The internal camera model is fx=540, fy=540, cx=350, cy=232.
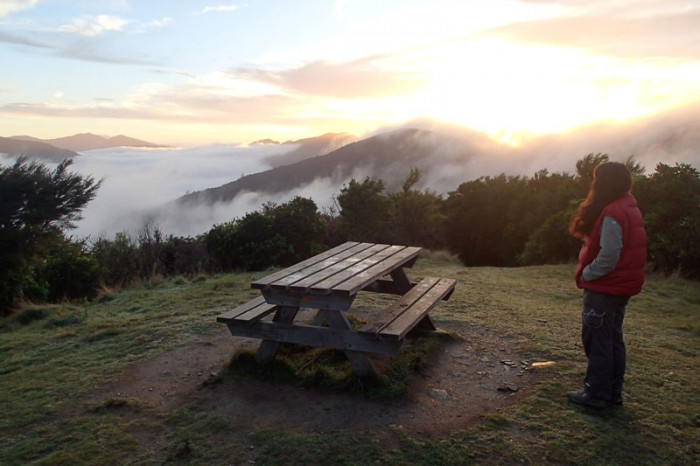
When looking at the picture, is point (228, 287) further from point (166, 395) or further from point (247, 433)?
point (247, 433)

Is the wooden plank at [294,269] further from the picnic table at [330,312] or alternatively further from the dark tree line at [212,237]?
the dark tree line at [212,237]

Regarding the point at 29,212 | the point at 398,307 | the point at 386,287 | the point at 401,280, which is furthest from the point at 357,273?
the point at 29,212

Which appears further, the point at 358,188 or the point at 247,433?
the point at 358,188

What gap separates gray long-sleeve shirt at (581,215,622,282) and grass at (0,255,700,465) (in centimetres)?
109

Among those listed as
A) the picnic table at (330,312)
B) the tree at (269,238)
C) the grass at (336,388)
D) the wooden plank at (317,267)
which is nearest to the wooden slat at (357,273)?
the picnic table at (330,312)

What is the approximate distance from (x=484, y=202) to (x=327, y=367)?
92.2ft

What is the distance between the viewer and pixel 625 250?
377 cm

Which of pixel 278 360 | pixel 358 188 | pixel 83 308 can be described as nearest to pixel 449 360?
pixel 278 360

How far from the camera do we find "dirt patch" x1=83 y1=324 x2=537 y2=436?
389 centimetres

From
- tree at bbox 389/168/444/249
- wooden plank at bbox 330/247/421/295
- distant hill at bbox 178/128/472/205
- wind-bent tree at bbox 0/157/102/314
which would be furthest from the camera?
distant hill at bbox 178/128/472/205

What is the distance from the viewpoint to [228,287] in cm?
914

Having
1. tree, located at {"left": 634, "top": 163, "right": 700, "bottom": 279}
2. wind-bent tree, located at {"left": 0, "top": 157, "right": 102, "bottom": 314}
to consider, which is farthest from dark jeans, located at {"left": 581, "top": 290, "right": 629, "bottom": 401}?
wind-bent tree, located at {"left": 0, "top": 157, "right": 102, "bottom": 314}

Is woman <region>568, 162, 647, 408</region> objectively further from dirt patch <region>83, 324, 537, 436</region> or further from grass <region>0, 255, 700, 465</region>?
dirt patch <region>83, 324, 537, 436</region>

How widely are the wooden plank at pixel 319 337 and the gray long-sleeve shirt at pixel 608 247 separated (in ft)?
5.10
